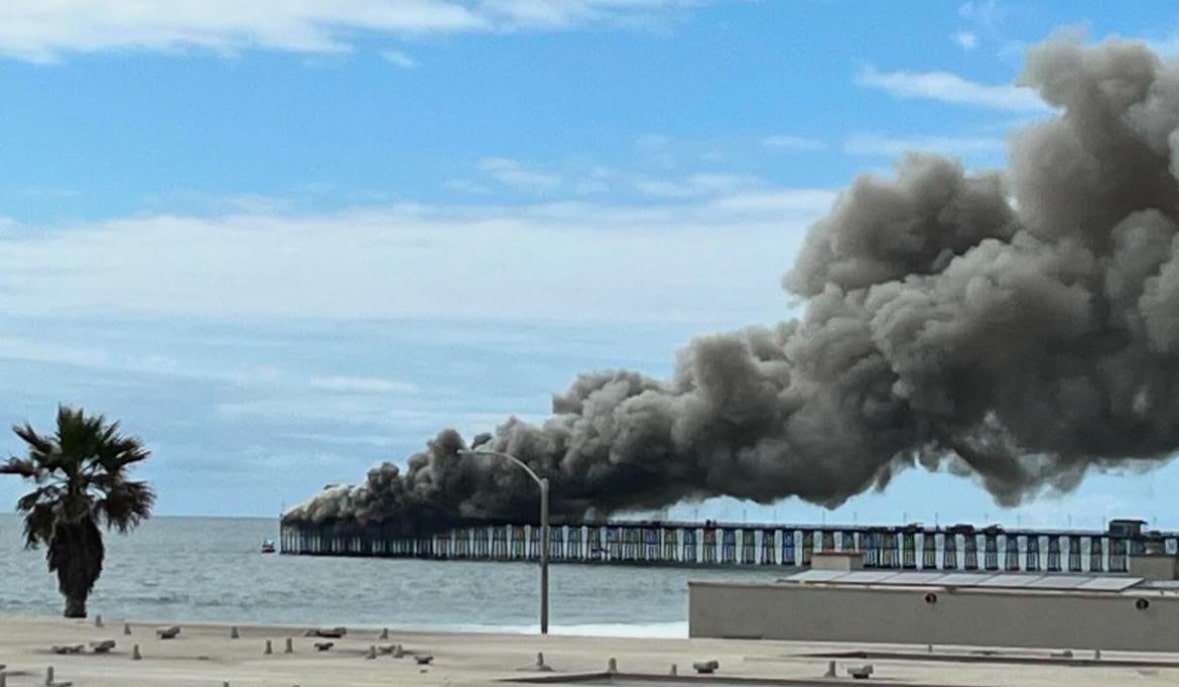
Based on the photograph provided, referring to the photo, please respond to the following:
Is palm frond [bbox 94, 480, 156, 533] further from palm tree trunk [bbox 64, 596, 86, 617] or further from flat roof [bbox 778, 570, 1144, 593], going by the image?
flat roof [bbox 778, 570, 1144, 593]

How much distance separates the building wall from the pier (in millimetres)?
129356

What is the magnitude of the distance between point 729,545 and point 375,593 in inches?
2867

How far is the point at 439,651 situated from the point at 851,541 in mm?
154367

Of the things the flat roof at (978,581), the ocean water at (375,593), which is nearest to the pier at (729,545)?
the ocean water at (375,593)

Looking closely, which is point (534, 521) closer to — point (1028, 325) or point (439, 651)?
point (1028, 325)

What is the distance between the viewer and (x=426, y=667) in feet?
98.6

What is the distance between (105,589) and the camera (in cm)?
11850

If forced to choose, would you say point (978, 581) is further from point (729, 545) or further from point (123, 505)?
point (729, 545)

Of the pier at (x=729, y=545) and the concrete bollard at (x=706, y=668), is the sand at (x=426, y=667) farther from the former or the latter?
the pier at (x=729, y=545)

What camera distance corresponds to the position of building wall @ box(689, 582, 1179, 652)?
142 ft

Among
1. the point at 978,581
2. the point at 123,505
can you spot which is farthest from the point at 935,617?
the point at 123,505

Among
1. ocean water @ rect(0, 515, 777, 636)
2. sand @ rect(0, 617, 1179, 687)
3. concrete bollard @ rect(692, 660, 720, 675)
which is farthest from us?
ocean water @ rect(0, 515, 777, 636)

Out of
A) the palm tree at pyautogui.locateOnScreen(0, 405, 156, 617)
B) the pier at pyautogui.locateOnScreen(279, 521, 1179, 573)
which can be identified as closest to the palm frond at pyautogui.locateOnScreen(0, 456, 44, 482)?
the palm tree at pyautogui.locateOnScreen(0, 405, 156, 617)

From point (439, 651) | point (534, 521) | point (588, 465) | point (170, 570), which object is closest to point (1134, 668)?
point (439, 651)
